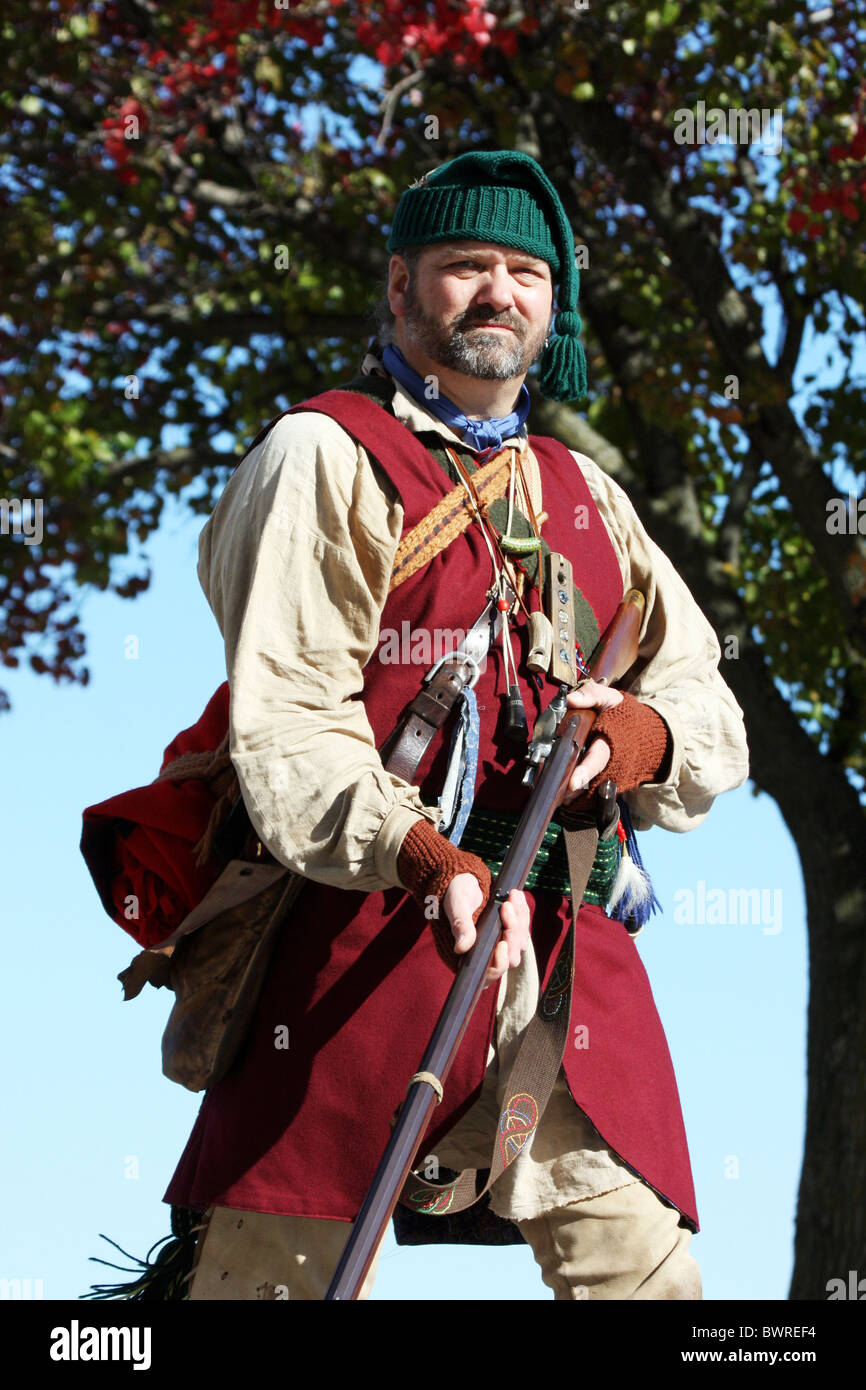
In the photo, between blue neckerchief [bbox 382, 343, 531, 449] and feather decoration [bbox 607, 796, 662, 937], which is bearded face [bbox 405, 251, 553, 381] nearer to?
blue neckerchief [bbox 382, 343, 531, 449]

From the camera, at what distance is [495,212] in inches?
134

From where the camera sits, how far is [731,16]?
764 cm

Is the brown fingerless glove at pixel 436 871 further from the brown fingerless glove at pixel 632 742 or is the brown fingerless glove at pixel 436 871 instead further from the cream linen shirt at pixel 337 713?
the brown fingerless glove at pixel 632 742

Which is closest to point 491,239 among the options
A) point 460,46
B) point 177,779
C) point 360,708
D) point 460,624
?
point 460,624

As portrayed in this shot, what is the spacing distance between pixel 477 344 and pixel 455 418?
15 cm

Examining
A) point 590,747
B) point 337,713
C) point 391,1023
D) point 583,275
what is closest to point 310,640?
point 337,713

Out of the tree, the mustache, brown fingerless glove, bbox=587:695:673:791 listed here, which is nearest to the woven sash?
the mustache

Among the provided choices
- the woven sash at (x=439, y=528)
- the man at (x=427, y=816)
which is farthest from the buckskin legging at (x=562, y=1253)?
the woven sash at (x=439, y=528)

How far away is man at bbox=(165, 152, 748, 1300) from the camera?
2.96 meters

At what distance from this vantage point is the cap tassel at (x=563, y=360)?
12.0ft

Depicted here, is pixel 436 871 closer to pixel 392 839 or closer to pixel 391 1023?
pixel 392 839

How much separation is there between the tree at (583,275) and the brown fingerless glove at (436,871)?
16.5ft
